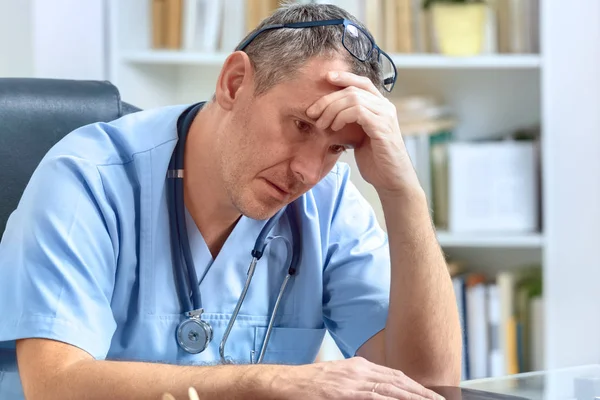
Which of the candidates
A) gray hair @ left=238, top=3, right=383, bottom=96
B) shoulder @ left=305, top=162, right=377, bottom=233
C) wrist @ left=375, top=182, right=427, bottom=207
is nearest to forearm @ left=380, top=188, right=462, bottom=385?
wrist @ left=375, top=182, right=427, bottom=207

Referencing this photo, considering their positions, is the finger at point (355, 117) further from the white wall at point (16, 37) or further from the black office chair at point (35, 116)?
the white wall at point (16, 37)

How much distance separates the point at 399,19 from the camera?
8.95 feet

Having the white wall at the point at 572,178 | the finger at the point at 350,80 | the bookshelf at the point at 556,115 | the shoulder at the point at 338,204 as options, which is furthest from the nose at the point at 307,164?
the white wall at the point at 572,178

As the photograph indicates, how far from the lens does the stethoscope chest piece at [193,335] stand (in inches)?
56.2

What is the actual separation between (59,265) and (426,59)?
162cm

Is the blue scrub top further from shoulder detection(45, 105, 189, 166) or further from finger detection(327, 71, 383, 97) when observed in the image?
finger detection(327, 71, 383, 97)

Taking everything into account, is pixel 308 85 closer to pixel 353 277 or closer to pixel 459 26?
pixel 353 277

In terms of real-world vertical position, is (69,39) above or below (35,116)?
above

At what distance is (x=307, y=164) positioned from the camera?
1.36 meters

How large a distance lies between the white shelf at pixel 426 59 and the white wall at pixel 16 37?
0.45m

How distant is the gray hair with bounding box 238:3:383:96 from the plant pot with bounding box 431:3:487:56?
1.31 metres

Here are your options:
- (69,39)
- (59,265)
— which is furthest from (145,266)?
(69,39)

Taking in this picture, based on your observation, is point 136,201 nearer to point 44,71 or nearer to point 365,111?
point 365,111

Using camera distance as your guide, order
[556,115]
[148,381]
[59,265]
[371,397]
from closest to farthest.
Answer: [371,397] → [148,381] → [59,265] → [556,115]
